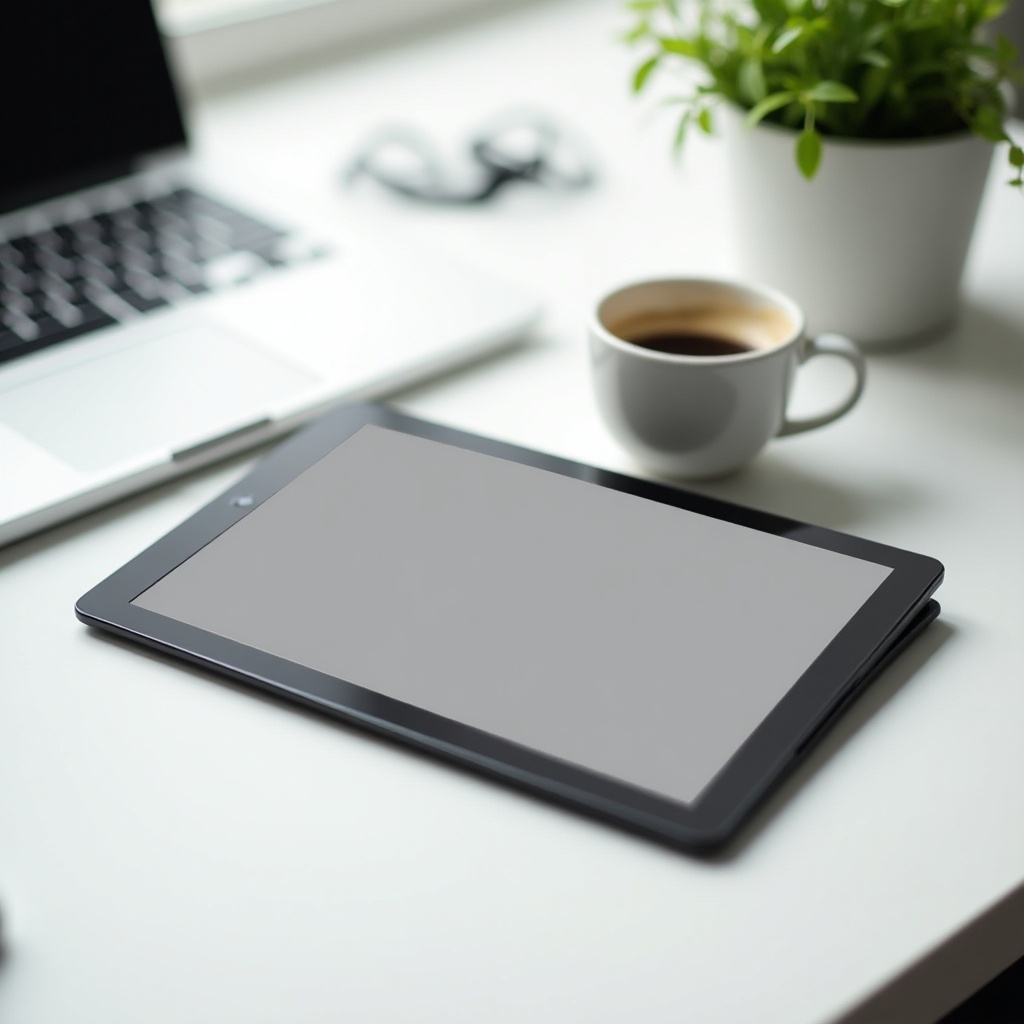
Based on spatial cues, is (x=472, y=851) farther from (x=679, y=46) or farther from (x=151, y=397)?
(x=679, y=46)

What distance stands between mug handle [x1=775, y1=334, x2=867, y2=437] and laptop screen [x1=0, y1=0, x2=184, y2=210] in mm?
552

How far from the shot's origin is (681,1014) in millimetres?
381

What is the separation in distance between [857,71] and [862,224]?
0.08m

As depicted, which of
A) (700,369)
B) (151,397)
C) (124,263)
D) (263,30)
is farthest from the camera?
(263,30)

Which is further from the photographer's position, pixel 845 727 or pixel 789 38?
pixel 789 38

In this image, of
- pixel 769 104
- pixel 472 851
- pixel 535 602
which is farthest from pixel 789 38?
pixel 472 851

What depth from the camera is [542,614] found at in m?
0.52

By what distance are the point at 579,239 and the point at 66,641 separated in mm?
506

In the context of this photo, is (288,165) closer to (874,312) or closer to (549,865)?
(874,312)

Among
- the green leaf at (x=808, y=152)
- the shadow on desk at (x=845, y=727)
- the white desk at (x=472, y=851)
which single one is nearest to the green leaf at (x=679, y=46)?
the green leaf at (x=808, y=152)

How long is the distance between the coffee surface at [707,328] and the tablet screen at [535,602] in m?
0.09


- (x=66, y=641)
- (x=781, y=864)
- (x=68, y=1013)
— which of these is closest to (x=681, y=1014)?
(x=781, y=864)

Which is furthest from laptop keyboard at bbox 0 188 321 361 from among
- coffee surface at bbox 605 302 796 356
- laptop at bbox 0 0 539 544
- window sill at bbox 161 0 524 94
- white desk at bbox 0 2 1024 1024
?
window sill at bbox 161 0 524 94

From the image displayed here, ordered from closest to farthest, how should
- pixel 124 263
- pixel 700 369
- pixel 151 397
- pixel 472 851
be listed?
1. pixel 472 851
2. pixel 700 369
3. pixel 151 397
4. pixel 124 263
